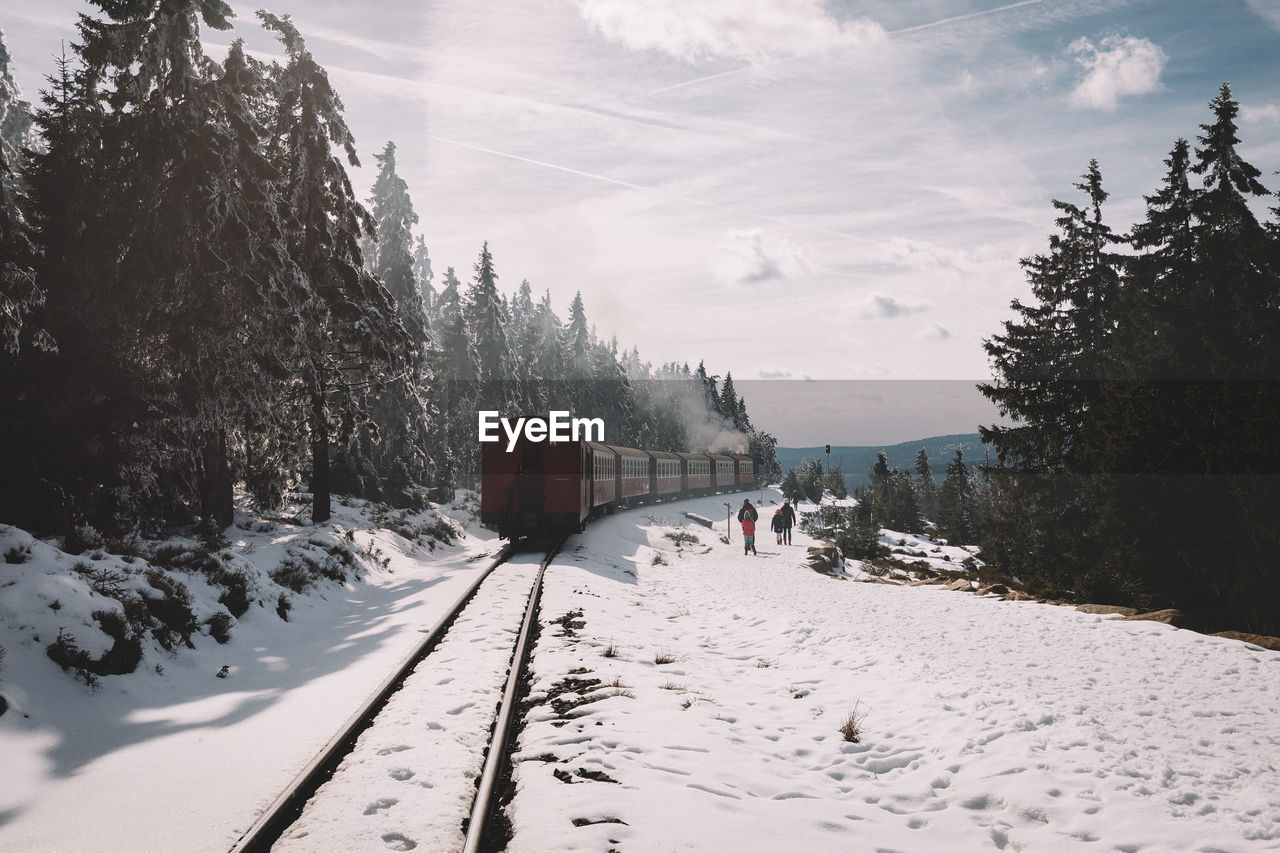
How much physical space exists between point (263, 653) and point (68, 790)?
4076 mm

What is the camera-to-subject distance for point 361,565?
1519cm

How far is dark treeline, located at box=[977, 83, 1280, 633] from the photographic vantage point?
14055mm

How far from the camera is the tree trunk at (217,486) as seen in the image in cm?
1470

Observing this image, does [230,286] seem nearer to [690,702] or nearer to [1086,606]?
[690,702]

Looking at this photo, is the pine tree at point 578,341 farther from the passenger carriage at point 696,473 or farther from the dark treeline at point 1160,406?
the dark treeline at point 1160,406

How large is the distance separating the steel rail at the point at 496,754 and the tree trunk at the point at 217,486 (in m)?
9.38

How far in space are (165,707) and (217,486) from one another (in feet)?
33.0

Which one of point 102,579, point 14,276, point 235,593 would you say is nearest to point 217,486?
point 235,593

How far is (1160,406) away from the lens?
16172mm

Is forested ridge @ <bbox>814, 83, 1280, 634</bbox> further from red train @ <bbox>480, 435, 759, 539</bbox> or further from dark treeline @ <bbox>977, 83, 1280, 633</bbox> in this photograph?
red train @ <bbox>480, 435, 759, 539</bbox>

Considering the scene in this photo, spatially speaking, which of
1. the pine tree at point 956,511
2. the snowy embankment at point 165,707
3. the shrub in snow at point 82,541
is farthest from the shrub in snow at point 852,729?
the pine tree at point 956,511

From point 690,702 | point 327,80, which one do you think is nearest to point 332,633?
point 690,702

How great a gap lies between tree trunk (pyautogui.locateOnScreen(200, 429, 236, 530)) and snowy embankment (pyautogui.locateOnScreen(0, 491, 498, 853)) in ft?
15.1

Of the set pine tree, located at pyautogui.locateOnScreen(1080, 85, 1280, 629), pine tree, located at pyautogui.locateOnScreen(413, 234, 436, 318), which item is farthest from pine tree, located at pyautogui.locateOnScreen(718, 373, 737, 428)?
pine tree, located at pyautogui.locateOnScreen(1080, 85, 1280, 629)
